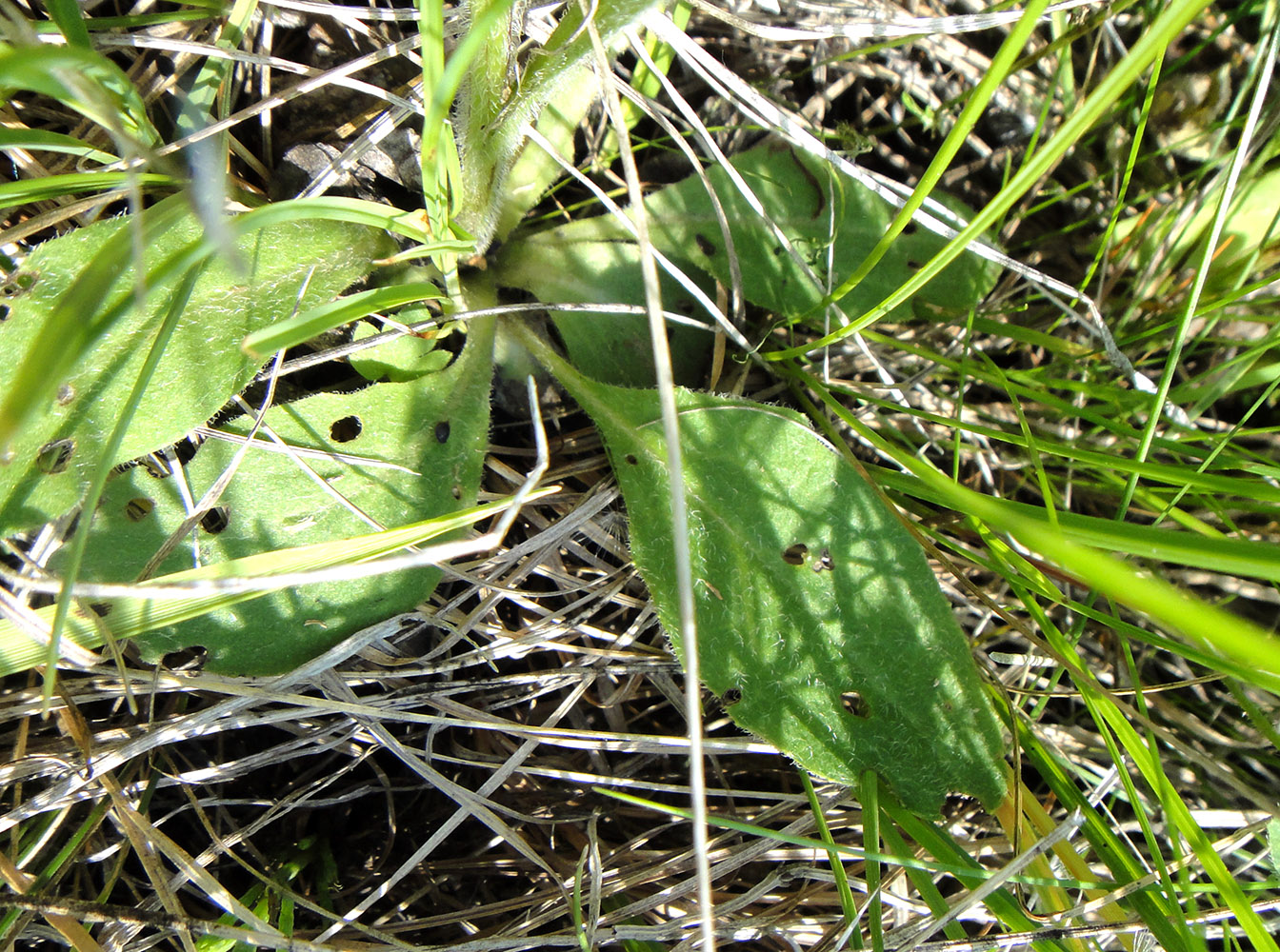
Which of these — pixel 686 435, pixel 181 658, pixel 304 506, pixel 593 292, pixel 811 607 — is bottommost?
pixel 181 658

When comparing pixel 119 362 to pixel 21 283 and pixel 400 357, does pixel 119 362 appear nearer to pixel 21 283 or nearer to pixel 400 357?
pixel 21 283

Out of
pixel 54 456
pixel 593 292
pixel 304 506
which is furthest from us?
pixel 593 292

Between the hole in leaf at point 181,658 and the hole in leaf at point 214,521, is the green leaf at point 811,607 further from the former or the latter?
the hole in leaf at point 181,658

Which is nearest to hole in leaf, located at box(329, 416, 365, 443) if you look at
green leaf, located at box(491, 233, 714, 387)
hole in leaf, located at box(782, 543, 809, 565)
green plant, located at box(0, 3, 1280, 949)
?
green plant, located at box(0, 3, 1280, 949)

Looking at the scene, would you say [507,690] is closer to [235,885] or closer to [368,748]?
[368,748]

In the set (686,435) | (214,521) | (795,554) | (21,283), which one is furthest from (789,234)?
(21,283)

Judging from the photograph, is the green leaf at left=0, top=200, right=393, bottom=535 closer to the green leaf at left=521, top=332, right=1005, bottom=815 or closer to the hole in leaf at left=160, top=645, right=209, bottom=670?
the hole in leaf at left=160, top=645, right=209, bottom=670
